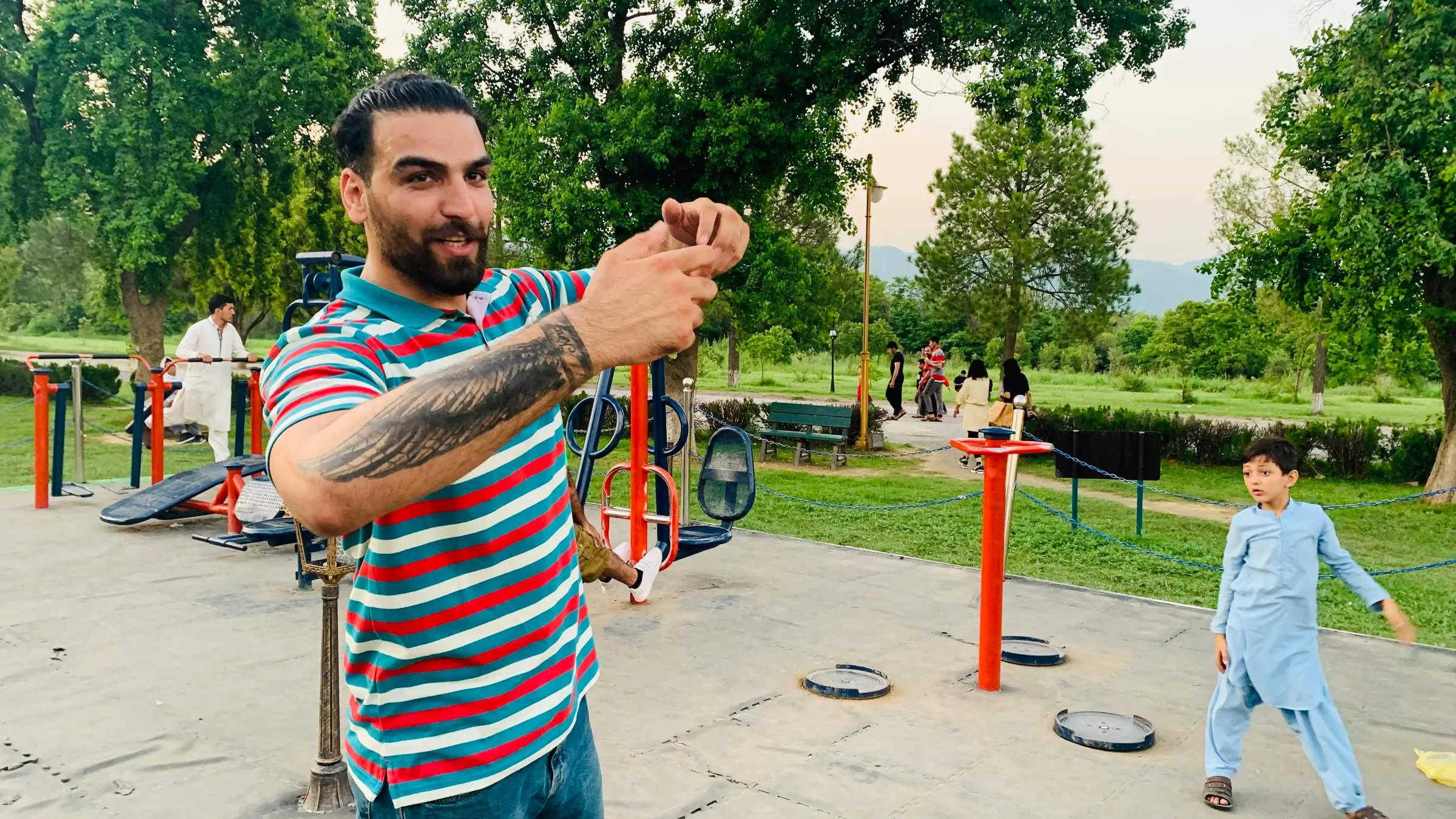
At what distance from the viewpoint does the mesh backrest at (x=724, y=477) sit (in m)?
6.90

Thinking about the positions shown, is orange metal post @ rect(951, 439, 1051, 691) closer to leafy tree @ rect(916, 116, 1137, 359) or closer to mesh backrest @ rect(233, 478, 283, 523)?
mesh backrest @ rect(233, 478, 283, 523)

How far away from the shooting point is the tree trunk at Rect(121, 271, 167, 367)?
20469 mm

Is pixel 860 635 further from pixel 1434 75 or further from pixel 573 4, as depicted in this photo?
pixel 573 4

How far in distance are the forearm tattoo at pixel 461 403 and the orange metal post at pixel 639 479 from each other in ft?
17.0

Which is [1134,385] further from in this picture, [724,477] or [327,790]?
[327,790]

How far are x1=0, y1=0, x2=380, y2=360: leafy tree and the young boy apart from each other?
18993 mm

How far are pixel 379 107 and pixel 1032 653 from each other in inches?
198

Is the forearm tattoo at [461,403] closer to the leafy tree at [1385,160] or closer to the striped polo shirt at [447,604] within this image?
the striped polo shirt at [447,604]

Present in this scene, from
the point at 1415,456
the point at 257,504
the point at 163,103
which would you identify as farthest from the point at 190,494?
the point at 1415,456

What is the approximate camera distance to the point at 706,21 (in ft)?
48.9

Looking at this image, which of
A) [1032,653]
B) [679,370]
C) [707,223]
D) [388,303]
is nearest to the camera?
[388,303]

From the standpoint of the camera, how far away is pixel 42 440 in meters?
9.70

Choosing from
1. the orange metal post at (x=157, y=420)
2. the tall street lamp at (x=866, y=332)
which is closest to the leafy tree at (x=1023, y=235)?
the tall street lamp at (x=866, y=332)

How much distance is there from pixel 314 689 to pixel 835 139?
446 inches
